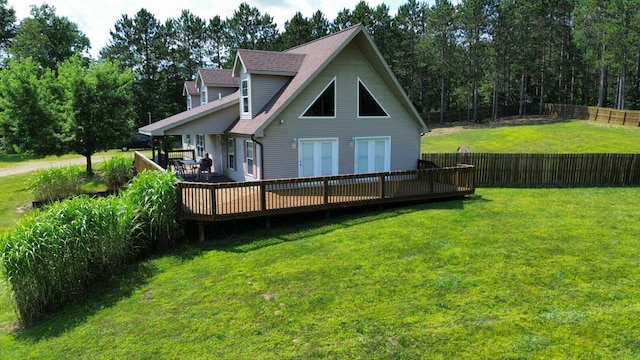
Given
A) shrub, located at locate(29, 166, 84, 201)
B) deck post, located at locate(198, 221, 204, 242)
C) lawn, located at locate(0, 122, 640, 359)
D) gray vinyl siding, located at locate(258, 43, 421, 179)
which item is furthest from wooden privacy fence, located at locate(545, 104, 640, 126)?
shrub, located at locate(29, 166, 84, 201)

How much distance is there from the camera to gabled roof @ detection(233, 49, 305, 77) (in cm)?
1488

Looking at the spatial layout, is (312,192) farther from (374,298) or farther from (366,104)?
(374,298)

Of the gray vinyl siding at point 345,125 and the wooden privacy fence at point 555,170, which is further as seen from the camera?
Result: the wooden privacy fence at point 555,170

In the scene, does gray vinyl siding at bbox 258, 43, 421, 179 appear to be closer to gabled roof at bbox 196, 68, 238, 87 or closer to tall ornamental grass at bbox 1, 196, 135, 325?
tall ornamental grass at bbox 1, 196, 135, 325

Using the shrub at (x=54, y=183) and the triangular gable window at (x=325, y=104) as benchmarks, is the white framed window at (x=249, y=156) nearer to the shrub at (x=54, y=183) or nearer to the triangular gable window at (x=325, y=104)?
the triangular gable window at (x=325, y=104)

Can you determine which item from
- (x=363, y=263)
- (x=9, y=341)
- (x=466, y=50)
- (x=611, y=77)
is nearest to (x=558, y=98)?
(x=611, y=77)

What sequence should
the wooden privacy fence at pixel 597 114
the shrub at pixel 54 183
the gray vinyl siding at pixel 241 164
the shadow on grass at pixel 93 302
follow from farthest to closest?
the wooden privacy fence at pixel 597 114 → the shrub at pixel 54 183 → the gray vinyl siding at pixel 241 164 → the shadow on grass at pixel 93 302

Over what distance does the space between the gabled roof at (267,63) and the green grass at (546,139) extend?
54.0 ft

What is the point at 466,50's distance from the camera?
4378 cm

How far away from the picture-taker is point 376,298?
7.01m

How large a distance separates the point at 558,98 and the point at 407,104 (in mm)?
42665

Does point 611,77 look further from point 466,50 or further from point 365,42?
point 365,42

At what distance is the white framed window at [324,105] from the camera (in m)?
14.3

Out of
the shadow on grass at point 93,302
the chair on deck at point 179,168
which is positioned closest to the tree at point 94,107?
the chair on deck at point 179,168
